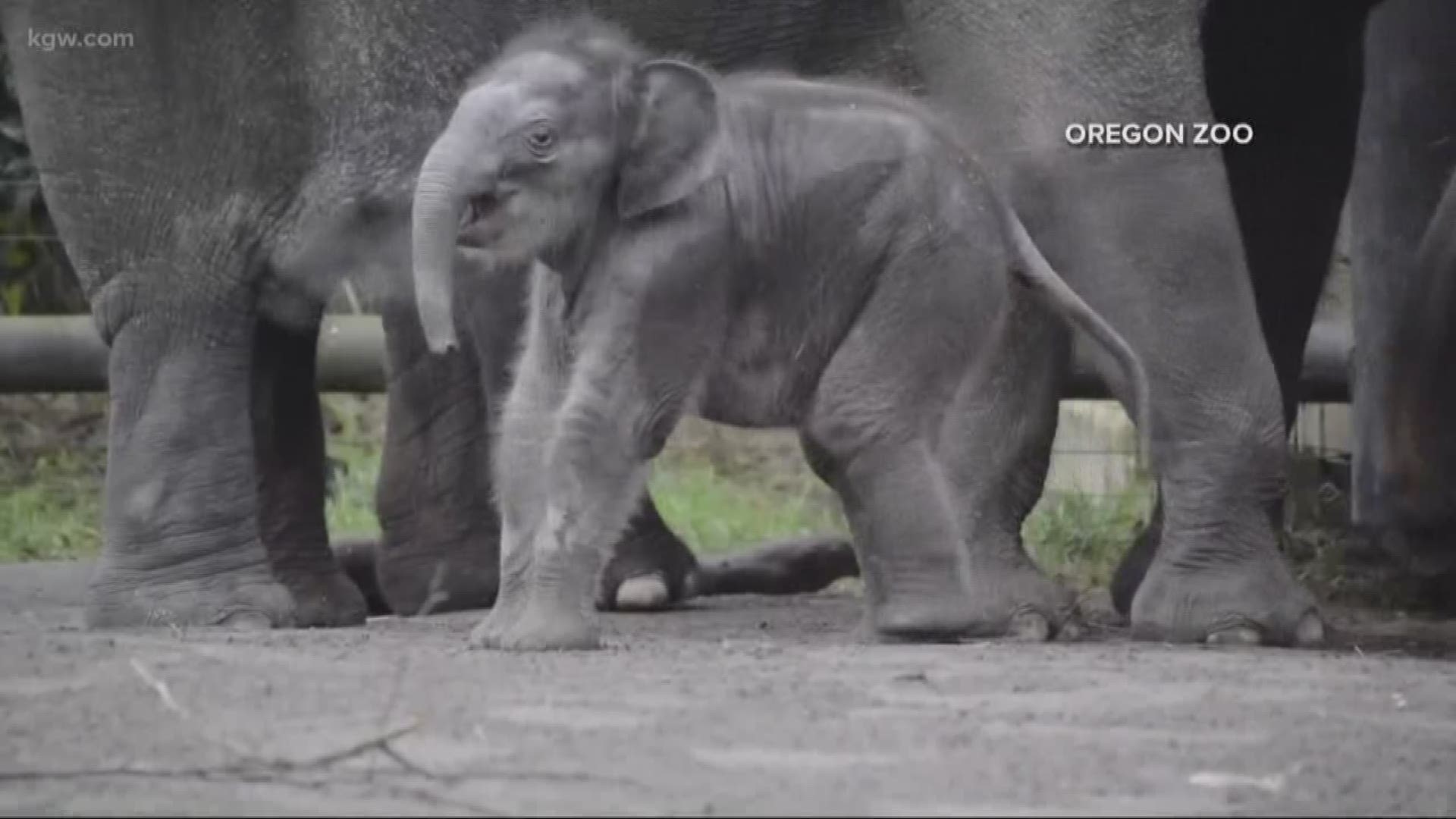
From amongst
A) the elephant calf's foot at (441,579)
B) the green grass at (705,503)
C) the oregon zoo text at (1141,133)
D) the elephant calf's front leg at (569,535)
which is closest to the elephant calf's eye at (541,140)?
the elephant calf's front leg at (569,535)

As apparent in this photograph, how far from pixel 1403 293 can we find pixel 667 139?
2.88 metres

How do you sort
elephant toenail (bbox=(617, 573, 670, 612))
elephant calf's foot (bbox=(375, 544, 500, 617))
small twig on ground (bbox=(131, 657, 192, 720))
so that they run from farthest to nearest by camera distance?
1. elephant calf's foot (bbox=(375, 544, 500, 617))
2. elephant toenail (bbox=(617, 573, 670, 612))
3. small twig on ground (bbox=(131, 657, 192, 720))

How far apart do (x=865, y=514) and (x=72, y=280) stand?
18.5 feet

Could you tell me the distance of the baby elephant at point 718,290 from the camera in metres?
6.48

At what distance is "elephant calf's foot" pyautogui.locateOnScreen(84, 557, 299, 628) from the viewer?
7.45 meters

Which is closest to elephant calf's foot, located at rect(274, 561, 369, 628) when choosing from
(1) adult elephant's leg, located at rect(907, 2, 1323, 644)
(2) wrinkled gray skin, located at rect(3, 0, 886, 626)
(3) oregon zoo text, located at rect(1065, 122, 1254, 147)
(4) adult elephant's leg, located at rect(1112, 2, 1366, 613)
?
(2) wrinkled gray skin, located at rect(3, 0, 886, 626)

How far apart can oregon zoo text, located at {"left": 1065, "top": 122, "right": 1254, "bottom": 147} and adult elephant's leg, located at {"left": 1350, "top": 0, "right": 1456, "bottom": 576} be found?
1754mm

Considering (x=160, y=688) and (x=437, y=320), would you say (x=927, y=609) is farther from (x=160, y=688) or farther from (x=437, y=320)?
(x=160, y=688)

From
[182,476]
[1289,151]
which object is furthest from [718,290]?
[1289,151]

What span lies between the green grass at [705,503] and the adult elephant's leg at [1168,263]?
86.0 inches

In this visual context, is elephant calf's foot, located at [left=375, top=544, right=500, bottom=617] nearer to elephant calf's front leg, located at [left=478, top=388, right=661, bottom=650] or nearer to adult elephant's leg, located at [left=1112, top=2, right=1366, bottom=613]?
elephant calf's front leg, located at [left=478, top=388, right=661, bottom=650]

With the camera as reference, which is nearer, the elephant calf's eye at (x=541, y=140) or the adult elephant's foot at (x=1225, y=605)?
the elephant calf's eye at (x=541, y=140)

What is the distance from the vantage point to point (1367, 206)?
30.5 feet

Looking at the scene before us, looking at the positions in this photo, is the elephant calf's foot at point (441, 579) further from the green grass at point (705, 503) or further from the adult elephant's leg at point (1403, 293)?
the adult elephant's leg at point (1403, 293)
